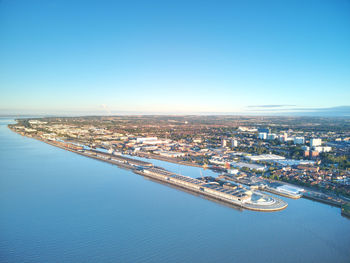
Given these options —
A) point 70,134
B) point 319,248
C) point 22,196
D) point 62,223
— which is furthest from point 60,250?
point 70,134

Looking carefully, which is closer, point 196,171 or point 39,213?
point 39,213

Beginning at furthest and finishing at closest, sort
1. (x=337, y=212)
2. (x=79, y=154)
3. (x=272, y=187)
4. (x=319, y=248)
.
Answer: (x=79, y=154)
(x=272, y=187)
(x=337, y=212)
(x=319, y=248)

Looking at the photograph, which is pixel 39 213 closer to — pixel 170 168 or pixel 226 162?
pixel 170 168

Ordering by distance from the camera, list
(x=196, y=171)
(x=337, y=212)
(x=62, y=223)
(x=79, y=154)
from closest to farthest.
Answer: (x=62, y=223), (x=337, y=212), (x=196, y=171), (x=79, y=154)

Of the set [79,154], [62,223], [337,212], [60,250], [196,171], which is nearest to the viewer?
[60,250]

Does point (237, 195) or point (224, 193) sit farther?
point (224, 193)

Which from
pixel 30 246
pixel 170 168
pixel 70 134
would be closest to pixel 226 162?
pixel 170 168

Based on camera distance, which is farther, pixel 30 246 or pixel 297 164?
pixel 297 164

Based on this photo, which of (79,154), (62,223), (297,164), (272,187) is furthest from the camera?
(79,154)

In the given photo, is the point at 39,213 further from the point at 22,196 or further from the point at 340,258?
the point at 340,258
